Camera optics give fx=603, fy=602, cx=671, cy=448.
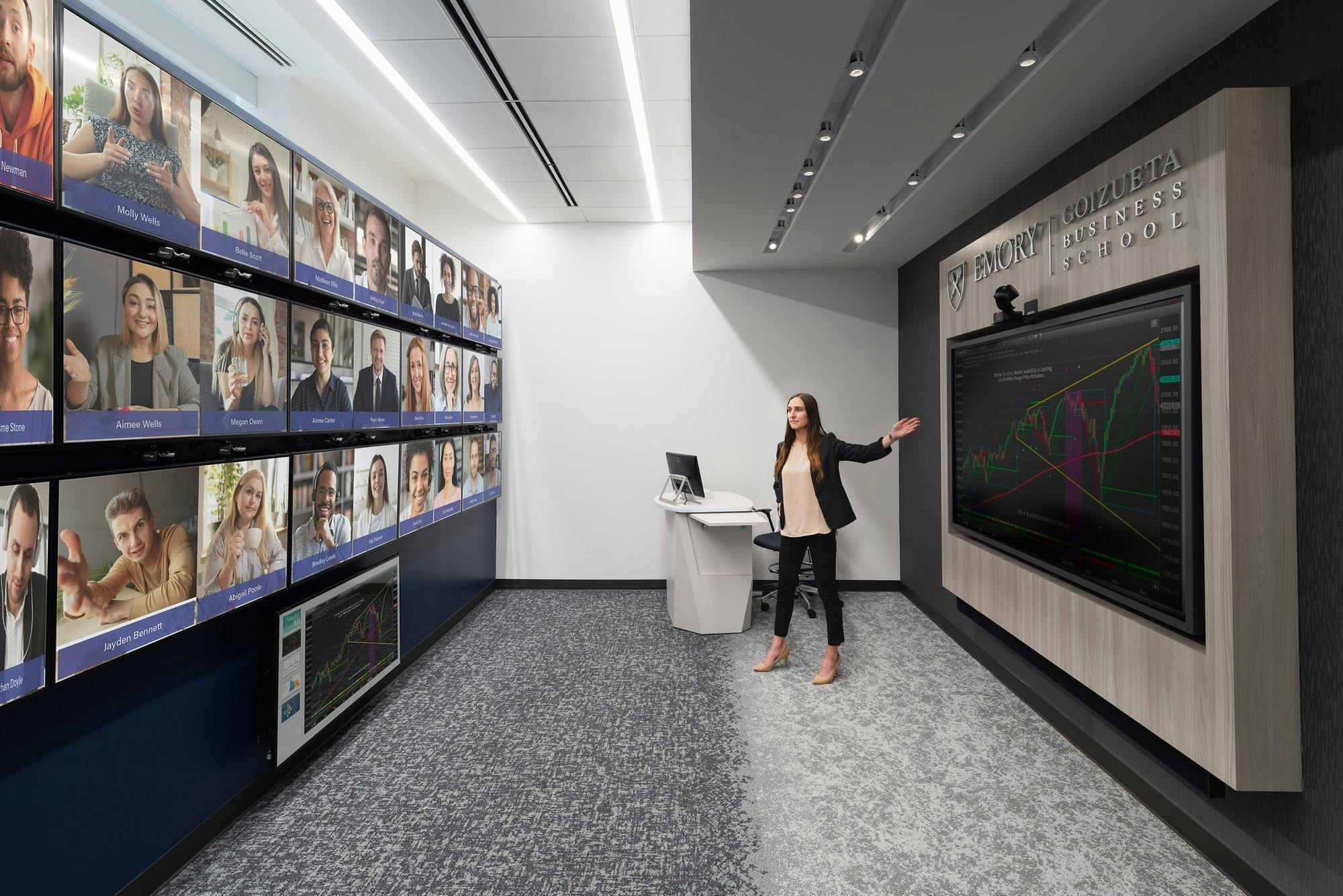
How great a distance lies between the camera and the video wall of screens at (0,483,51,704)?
4.74ft

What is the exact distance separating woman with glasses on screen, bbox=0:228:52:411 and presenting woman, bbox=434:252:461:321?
252 centimetres

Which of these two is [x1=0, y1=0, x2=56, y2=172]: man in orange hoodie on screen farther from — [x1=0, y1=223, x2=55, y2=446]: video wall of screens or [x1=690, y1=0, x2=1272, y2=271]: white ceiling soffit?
[x1=690, y1=0, x2=1272, y2=271]: white ceiling soffit

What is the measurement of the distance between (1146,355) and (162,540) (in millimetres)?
3396

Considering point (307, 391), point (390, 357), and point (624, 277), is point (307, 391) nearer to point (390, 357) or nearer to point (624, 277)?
point (390, 357)

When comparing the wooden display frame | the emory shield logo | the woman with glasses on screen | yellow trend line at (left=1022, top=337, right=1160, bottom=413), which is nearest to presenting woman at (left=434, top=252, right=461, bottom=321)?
the woman with glasses on screen

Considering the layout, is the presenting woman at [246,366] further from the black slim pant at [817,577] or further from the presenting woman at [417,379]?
the black slim pant at [817,577]

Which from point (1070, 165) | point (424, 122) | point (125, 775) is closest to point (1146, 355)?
point (1070, 165)

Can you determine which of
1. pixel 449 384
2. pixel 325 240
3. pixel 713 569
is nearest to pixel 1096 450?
pixel 713 569

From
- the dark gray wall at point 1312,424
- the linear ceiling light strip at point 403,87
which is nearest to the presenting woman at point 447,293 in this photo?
the linear ceiling light strip at point 403,87

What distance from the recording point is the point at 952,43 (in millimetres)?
2092

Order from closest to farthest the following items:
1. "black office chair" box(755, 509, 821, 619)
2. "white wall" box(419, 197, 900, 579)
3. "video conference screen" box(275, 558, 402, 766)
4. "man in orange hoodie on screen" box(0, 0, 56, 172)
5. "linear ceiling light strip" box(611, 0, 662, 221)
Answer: "man in orange hoodie on screen" box(0, 0, 56, 172) < "video conference screen" box(275, 558, 402, 766) < "linear ceiling light strip" box(611, 0, 662, 221) < "black office chair" box(755, 509, 821, 619) < "white wall" box(419, 197, 900, 579)

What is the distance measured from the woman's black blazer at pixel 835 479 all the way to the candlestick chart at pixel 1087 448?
1.93 ft

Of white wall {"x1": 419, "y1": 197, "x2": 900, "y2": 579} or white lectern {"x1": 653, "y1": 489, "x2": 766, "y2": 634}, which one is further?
white wall {"x1": 419, "y1": 197, "x2": 900, "y2": 579}

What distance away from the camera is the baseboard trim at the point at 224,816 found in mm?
1974
